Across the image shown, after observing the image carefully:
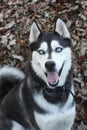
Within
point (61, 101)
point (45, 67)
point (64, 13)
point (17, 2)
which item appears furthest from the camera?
point (17, 2)

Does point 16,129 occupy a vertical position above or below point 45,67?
below

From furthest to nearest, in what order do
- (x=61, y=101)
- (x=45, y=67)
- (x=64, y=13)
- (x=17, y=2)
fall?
(x=17, y=2) → (x=64, y=13) → (x=61, y=101) → (x=45, y=67)

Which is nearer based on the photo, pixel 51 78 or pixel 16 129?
pixel 51 78

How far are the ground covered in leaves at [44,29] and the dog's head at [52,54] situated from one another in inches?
37.3

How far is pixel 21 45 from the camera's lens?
5176 mm

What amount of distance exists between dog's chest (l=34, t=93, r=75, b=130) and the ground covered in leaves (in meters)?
0.75

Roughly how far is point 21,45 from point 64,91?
1.42m

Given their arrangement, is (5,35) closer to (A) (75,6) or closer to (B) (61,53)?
(A) (75,6)

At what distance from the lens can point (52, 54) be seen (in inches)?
141

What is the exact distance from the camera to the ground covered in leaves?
4781 mm

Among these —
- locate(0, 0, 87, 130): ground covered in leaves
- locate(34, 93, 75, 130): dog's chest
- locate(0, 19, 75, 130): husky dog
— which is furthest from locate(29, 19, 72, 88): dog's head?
locate(0, 0, 87, 130): ground covered in leaves

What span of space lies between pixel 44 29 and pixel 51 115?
1582mm

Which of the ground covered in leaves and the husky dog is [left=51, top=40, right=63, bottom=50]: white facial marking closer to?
the husky dog

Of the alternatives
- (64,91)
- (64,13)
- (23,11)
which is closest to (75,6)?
(64,13)
